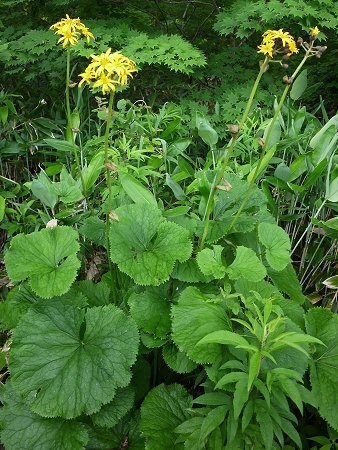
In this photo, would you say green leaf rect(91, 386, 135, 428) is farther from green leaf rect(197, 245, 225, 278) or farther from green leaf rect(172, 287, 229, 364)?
green leaf rect(197, 245, 225, 278)

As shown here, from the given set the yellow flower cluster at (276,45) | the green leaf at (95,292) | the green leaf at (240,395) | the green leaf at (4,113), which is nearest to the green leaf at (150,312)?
the green leaf at (95,292)

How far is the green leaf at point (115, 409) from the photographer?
3.75 ft

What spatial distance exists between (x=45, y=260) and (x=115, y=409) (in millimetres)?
444

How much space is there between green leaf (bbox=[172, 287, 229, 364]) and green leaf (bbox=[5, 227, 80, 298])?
0.30 meters

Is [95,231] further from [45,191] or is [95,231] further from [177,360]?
[177,360]

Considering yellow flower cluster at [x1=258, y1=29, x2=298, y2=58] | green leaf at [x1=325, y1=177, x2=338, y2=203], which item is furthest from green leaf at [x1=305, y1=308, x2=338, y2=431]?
yellow flower cluster at [x1=258, y1=29, x2=298, y2=58]

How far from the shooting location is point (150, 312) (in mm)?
1210

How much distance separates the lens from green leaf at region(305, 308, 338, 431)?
1.12m

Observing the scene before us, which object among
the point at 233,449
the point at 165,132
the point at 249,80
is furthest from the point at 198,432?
the point at 249,80

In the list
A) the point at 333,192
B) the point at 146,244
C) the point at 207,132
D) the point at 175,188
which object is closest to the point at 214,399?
the point at 146,244

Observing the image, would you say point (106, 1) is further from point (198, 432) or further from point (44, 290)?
point (198, 432)

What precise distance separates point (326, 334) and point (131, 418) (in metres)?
0.59

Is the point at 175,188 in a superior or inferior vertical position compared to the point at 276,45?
inferior

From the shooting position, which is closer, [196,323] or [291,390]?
[291,390]
